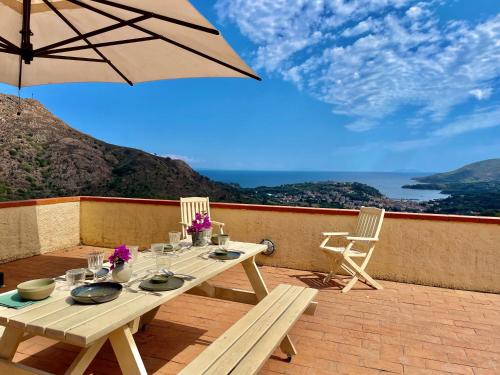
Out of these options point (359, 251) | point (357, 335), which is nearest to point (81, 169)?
point (359, 251)

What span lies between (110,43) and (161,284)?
84.4 inches

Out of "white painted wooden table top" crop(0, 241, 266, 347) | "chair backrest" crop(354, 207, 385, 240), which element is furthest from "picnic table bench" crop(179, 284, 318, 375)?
"chair backrest" crop(354, 207, 385, 240)

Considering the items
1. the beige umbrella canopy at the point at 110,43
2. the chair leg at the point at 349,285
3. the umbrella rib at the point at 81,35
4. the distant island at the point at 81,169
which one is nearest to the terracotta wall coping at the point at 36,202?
the beige umbrella canopy at the point at 110,43

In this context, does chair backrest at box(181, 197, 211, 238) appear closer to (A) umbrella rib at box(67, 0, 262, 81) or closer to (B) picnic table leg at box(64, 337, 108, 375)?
(A) umbrella rib at box(67, 0, 262, 81)

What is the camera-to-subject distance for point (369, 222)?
4.31 meters

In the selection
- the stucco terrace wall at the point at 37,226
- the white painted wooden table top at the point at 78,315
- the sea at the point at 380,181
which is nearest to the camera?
the white painted wooden table top at the point at 78,315

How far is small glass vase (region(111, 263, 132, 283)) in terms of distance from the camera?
6.32 feet

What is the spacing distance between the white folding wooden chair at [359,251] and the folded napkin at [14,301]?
10.3 feet

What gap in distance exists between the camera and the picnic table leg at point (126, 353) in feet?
5.07

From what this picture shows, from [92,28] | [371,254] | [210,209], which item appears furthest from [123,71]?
[371,254]

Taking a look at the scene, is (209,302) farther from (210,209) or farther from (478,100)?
(478,100)

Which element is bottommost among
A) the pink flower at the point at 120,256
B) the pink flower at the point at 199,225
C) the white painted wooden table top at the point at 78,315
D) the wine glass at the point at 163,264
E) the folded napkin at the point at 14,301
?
the white painted wooden table top at the point at 78,315

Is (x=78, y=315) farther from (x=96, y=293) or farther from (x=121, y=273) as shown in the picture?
(x=121, y=273)

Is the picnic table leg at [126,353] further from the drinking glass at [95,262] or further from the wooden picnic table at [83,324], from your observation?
the drinking glass at [95,262]
